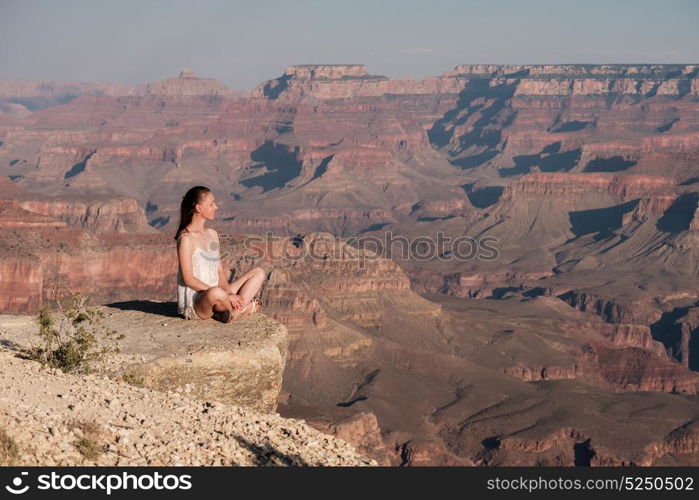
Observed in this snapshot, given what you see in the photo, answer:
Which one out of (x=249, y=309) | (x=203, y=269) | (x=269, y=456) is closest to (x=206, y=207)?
(x=203, y=269)

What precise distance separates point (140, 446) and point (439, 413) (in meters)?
69.9

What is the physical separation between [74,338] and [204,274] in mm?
2823

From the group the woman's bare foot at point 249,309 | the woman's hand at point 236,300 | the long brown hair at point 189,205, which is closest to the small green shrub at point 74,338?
the woman's hand at point 236,300

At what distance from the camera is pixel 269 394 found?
21.6 metres

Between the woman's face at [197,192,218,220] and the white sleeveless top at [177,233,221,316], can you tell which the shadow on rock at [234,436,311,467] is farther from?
the woman's face at [197,192,218,220]

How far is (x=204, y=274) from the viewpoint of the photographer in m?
21.6

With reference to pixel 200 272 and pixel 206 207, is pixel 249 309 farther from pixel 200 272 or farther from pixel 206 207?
pixel 206 207

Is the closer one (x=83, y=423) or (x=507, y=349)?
(x=83, y=423)

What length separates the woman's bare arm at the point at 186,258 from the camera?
2106 centimetres

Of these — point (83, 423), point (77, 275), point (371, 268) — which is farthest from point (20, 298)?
point (83, 423)

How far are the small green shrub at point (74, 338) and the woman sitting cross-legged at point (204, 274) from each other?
1727 millimetres

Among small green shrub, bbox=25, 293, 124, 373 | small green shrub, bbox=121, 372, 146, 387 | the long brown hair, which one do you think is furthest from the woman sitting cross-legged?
small green shrub, bbox=121, 372, 146, 387

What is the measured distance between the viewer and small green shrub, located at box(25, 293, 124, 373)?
809 inches
